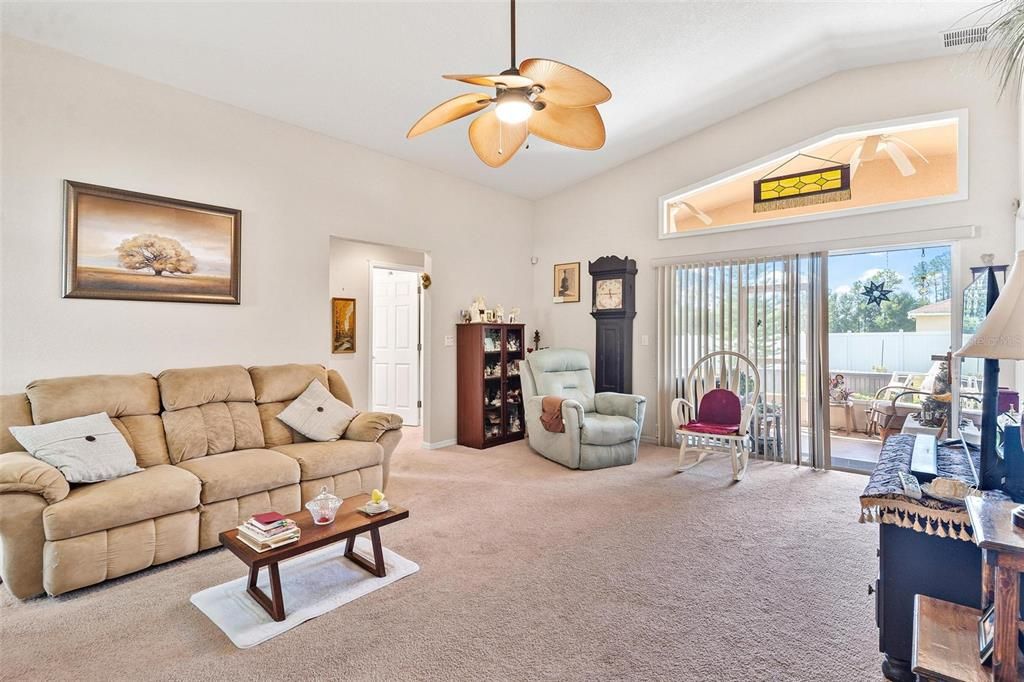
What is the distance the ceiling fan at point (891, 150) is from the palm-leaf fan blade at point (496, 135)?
3.68 meters

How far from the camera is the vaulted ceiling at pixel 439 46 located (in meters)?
2.91

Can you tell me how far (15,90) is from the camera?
2.89m

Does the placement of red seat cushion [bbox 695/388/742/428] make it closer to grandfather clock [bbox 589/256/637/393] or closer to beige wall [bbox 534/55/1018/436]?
beige wall [bbox 534/55/1018/436]

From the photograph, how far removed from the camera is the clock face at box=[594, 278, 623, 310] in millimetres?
5773

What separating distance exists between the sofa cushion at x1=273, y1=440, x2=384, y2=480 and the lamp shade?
10.9ft

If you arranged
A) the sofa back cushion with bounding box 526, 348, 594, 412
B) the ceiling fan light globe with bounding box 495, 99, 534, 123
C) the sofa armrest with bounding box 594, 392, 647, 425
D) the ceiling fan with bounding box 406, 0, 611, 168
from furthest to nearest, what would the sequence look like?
the sofa back cushion with bounding box 526, 348, 594, 412 → the sofa armrest with bounding box 594, 392, 647, 425 → the ceiling fan light globe with bounding box 495, 99, 534, 123 → the ceiling fan with bounding box 406, 0, 611, 168

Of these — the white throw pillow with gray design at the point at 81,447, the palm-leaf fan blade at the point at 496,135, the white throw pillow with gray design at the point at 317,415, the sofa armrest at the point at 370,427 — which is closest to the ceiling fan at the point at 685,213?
the palm-leaf fan blade at the point at 496,135

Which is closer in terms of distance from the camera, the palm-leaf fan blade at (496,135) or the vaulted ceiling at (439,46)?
the palm-leaf fan blade at (496,135)

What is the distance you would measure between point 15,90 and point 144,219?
89cm

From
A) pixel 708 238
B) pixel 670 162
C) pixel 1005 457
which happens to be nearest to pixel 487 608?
pixel 1005 457

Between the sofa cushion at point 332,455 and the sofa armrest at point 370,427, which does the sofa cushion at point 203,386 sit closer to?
the sofa cushion at point 332,455

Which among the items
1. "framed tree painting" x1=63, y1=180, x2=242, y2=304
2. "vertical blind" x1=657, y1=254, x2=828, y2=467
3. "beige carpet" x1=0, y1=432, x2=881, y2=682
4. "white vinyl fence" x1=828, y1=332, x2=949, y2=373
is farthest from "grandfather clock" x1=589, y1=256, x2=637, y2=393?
"framed tree painting" x1=63, y1=180, x2=242, y2=304

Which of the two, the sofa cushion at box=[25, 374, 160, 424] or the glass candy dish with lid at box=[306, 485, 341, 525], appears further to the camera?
the sofa cushion at box=[25, 374, 160, 424]

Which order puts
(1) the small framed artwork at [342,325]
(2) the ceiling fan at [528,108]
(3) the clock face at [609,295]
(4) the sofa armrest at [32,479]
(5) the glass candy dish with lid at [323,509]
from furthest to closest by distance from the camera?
(1) the small framed artwork at [342,325]
(3) the clock face at [609,295]
(5) the glass candy dish with lid at [323,509]
(4) the sofa armrest at [32,479]
(2) the ceiling fan at [528,108]
